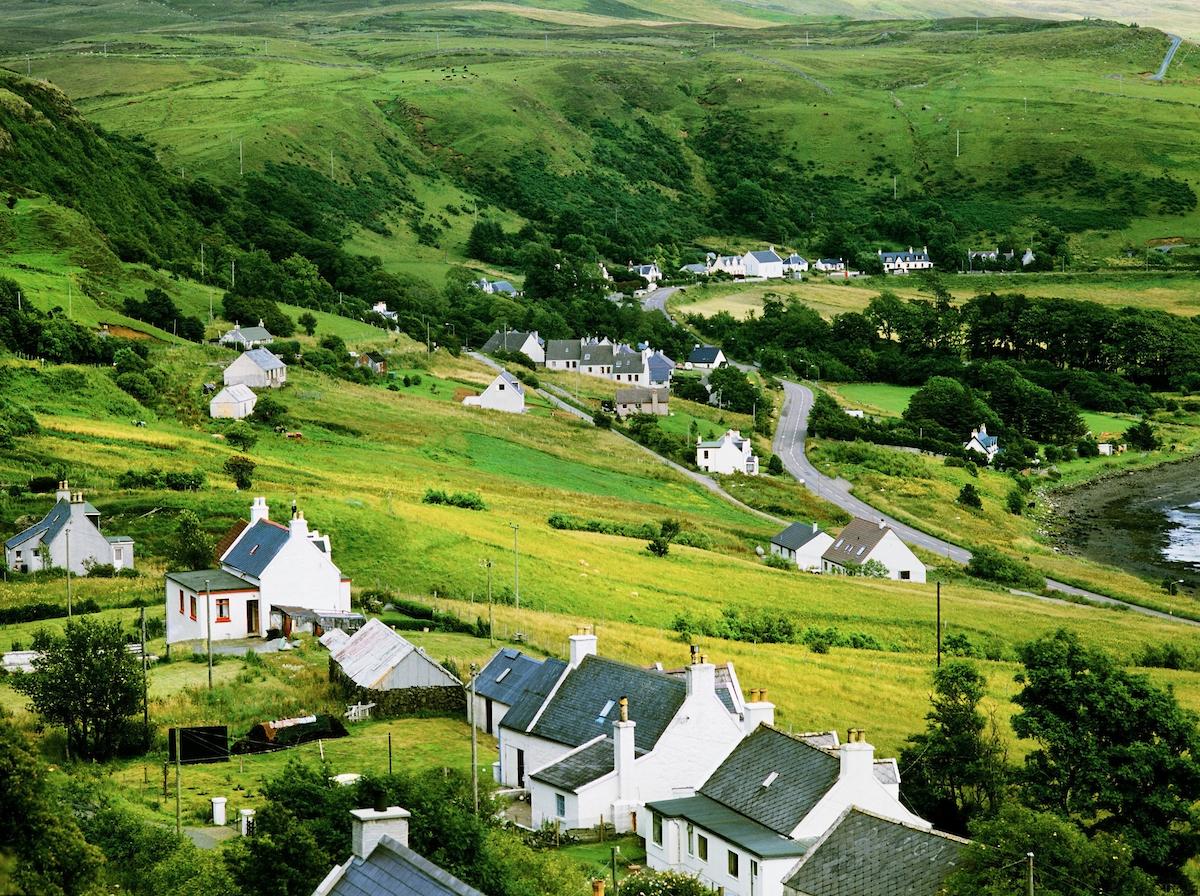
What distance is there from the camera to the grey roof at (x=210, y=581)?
50250mm

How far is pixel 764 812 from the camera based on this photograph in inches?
1226

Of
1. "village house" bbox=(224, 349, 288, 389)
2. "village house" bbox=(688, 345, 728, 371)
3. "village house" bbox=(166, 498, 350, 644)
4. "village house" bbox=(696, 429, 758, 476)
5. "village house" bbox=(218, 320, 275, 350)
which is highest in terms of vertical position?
"village house" bbox=(166, 498, 350, 644)

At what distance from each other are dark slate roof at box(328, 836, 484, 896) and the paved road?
65.2 meters

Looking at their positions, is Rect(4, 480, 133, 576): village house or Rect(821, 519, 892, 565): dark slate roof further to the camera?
Rect(821, 519, 892, 565): dark slate roof

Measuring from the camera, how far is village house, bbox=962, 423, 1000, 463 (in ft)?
438

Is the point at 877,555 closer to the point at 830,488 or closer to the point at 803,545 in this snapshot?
the point at 803,545

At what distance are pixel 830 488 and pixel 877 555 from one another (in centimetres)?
2882

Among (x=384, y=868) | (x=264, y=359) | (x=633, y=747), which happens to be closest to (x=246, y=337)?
(x=264, y=359)

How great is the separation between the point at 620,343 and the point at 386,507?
10233cm

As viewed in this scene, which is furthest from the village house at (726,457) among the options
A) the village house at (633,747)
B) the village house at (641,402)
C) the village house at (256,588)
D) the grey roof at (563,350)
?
the village house at (633,747)

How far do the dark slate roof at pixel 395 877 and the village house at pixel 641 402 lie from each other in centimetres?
11412

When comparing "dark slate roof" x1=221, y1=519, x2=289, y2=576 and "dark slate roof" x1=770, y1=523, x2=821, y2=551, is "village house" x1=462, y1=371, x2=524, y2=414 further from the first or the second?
"dark slate roof" x1=221, y1=519, x2=289, y2=576

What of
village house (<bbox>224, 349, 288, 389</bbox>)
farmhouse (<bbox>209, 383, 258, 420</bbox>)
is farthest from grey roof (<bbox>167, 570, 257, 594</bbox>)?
village house (<bbox>224, 349, 288, 389</bbox>)

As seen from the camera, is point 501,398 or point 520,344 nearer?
point 501,398
